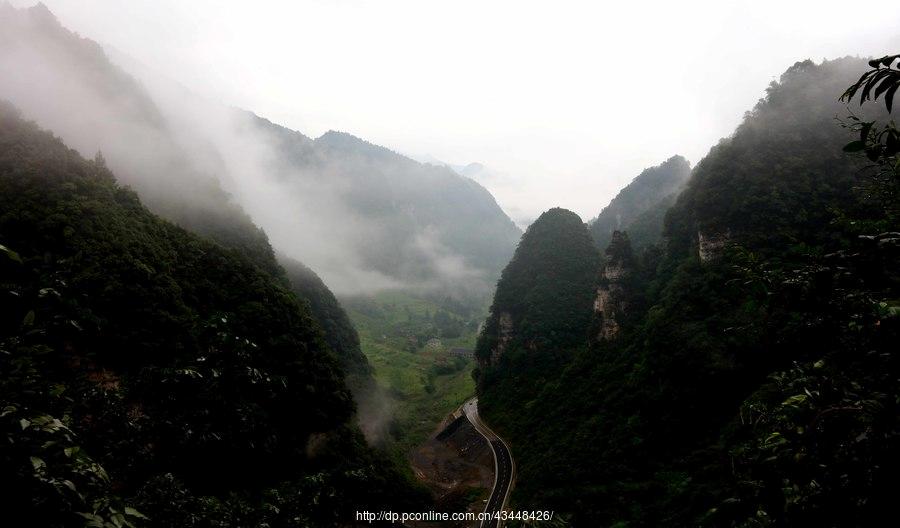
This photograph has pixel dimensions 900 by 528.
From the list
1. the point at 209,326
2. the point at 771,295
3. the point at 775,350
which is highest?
the point at 771,295

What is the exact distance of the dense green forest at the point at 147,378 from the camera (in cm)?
364

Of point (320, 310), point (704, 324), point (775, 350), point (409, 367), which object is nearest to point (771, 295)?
point (775, 350)

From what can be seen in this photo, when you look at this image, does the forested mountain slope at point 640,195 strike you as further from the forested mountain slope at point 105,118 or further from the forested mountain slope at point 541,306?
the forested mountain slope at point 105,118

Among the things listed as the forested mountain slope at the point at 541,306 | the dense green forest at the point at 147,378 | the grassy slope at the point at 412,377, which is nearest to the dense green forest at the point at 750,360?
the forested mountain slope at the point at 541,306

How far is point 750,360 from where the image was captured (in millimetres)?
34250

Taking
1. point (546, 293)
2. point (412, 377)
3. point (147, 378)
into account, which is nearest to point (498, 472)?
point (546, 293)

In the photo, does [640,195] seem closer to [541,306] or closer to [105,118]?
[541,306]

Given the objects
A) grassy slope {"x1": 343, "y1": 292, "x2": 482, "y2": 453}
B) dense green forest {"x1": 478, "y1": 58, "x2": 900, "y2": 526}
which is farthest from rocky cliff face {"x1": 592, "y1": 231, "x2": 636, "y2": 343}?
grassy slope {"x1": 343, "y1": 292, "x2": 482, "y2": 453}

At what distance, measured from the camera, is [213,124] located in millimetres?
194250

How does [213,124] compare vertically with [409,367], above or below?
above

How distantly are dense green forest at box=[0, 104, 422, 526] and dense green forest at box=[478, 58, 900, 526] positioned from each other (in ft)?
18.6

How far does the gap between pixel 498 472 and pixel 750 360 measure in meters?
34.3

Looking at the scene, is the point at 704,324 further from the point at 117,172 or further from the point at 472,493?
the point at 117,172

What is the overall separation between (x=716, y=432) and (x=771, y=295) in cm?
3570
